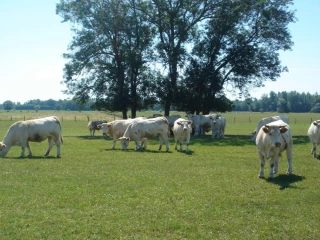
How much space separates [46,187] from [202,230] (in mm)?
5382

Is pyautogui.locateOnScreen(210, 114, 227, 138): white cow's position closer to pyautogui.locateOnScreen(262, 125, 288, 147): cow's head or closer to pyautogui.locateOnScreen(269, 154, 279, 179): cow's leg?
pyautogui.locateOnScreen(269, 154, 279, 179): cow's leg

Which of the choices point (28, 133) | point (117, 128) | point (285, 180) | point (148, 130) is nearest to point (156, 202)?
point (285, 180)

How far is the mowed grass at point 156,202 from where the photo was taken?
25.8ft

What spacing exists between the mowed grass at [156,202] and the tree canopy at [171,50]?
26.1m

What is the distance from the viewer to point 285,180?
1300 cm

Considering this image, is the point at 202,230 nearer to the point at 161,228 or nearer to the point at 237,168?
the point at 161,228

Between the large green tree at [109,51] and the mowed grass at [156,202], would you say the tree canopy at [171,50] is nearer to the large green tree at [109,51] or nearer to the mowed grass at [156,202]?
the large green tree at [109,51]

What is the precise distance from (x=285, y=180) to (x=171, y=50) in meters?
29.6

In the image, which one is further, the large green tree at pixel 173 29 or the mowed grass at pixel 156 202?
the large green tree at pixel 173 29

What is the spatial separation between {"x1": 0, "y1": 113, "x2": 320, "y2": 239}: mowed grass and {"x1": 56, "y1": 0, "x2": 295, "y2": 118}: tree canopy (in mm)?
26140

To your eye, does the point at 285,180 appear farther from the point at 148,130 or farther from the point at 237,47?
the point at 237,47

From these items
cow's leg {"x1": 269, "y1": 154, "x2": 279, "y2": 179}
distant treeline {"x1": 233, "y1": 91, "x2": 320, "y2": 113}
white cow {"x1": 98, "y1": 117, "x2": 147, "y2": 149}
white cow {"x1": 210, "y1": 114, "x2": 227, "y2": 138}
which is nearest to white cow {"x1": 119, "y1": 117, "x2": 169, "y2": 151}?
white cow {"x1": 98, "y1": 117, "x2": 147, "y2": 149}

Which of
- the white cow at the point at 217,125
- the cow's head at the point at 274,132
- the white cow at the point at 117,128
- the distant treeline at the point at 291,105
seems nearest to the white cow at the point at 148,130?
the white cow at the point at 117,128

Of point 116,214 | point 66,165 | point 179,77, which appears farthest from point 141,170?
point 179,77
